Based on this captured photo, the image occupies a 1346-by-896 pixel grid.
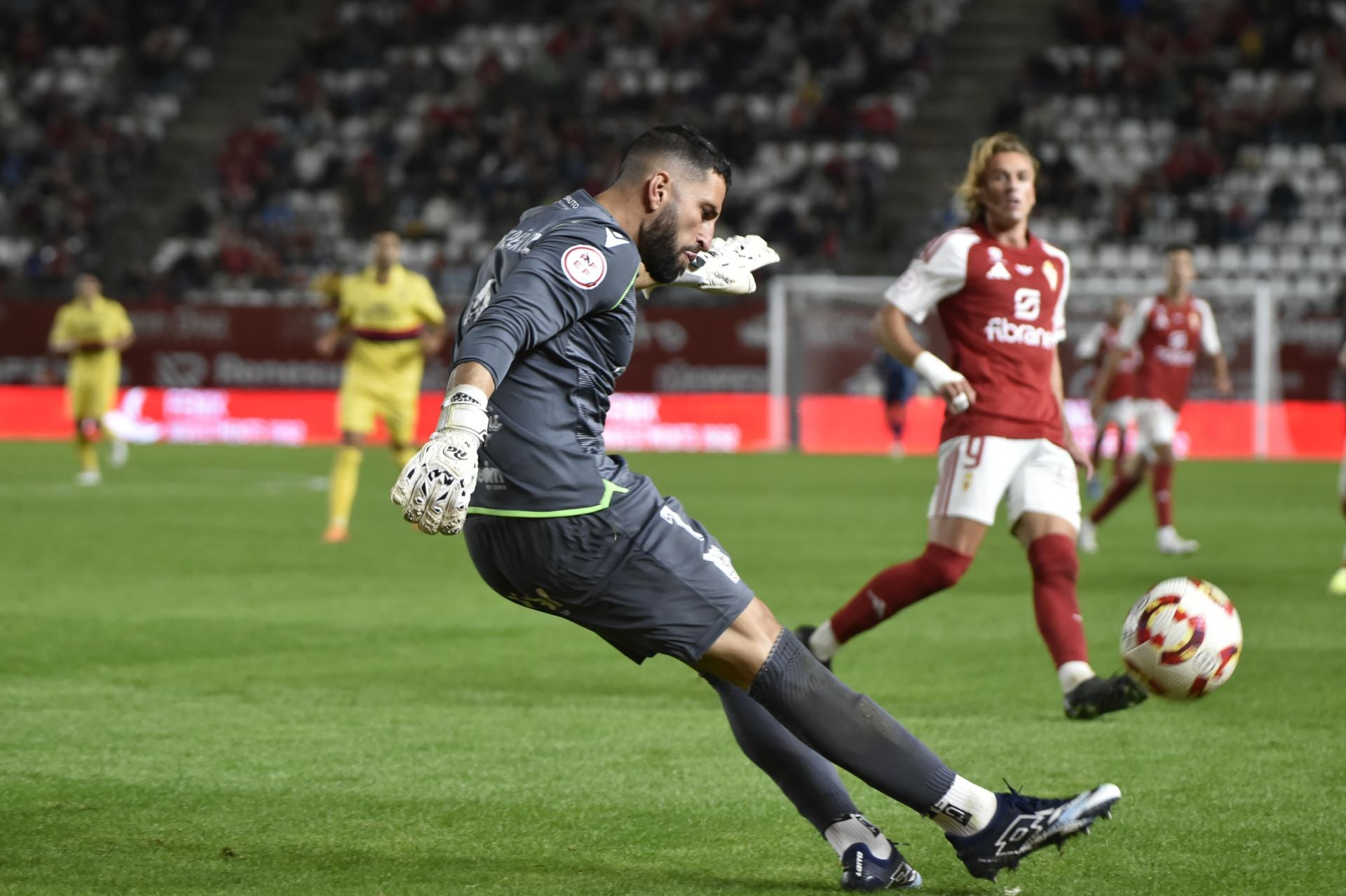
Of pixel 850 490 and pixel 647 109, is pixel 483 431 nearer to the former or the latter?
pixel 850 490

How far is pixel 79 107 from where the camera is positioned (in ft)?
127

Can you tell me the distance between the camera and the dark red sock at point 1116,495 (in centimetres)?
1503

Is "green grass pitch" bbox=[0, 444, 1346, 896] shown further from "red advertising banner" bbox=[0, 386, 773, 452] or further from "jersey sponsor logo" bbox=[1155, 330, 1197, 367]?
"red advertising banner" bbox=[0, 386, 773, 452]

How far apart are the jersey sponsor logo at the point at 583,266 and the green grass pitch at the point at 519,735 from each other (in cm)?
168

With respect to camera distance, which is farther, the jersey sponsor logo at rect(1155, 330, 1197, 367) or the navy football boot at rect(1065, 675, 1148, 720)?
the jersey sponsor logo at rect(1155, 330, 1197, 367)

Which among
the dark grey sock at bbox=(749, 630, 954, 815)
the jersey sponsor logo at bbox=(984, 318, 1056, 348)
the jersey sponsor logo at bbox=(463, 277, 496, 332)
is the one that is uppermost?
the jersey sponsor logo at bbox=(463, 277, 496, 332)

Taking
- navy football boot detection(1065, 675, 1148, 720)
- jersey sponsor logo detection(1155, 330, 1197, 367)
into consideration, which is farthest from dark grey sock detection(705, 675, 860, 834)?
jersey sponsor logo detection(1155, 330, 1197, 367)

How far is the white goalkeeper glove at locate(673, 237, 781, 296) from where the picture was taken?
17.8 ft

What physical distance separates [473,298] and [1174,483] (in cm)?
1877

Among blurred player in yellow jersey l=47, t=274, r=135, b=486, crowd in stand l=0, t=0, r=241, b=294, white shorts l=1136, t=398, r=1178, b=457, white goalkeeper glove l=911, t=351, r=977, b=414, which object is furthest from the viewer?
crowd in stand l=0, t=0, r=241, b=294

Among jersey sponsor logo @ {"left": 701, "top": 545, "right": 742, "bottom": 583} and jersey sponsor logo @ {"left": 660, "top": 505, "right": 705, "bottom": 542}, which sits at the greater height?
jersey sponsor logo @ {"left": 660, "top": 505, "right": 705, "bottom": 542}

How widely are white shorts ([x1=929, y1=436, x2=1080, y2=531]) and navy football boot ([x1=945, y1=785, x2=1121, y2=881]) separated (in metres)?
2.99

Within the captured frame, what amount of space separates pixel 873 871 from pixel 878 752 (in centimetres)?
46

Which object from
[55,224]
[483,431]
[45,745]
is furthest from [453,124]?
[483,431]
